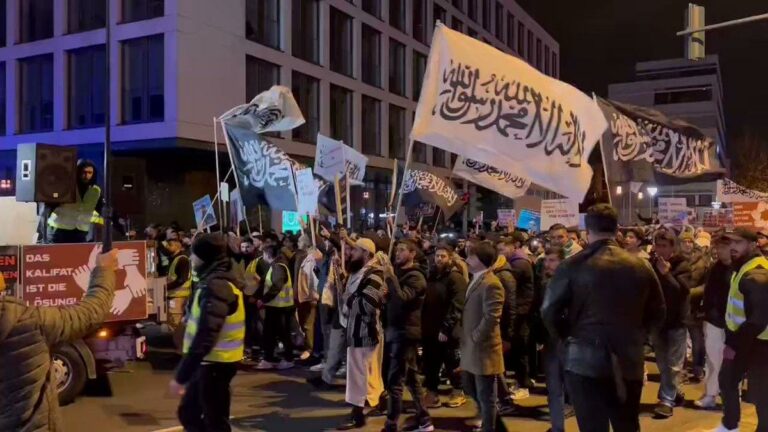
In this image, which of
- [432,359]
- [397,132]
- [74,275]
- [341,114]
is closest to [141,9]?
[341,114]

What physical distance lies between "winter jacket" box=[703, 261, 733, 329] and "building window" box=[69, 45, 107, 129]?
2472 centimetres

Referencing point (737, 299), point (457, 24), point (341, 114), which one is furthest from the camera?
point (457, 24)

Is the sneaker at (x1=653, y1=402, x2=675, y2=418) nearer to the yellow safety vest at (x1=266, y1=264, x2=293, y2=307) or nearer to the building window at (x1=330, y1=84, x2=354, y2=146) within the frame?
the yellow safety vest at (x1=266, y1=264, x2=293, y2=307)

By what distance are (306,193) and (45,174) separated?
3.20 m

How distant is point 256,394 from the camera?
864 cm

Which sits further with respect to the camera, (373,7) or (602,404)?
(373,7)

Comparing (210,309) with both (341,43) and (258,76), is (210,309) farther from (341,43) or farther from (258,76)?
(341,43)

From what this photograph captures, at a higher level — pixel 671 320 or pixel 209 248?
pixel 209 248

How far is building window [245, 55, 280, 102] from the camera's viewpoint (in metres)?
28.8

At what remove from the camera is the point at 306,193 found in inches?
387

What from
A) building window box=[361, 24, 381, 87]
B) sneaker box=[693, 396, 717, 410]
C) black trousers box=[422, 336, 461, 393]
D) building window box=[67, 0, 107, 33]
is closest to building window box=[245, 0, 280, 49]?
building window box=[67, 0, 107, 33]

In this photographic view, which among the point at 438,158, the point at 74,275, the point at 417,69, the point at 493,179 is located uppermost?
the point at 417,69

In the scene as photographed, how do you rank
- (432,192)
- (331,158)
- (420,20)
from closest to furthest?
(331,158), (432,192), (420,20)

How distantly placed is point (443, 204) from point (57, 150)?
300 inches
